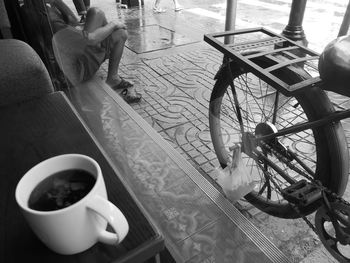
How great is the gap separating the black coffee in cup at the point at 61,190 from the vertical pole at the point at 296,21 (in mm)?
3116

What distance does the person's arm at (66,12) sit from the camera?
255 cm

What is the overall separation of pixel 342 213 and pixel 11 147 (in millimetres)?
1363

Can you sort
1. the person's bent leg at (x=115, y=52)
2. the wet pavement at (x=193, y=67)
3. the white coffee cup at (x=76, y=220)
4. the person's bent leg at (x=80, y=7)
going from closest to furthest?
the white coffee cup at (x=76, y=220) → the wet pavement at (x=193, y=67) → the person's bent leg at (x=80, y=7) → the person's bent leg at (x=115, y=52)

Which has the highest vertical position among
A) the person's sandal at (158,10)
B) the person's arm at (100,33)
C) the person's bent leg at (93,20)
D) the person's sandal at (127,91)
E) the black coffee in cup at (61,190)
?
the black coffee in cup at (61,190)

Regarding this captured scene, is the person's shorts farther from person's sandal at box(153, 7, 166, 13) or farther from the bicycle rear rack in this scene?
person's sandal at box(153, 7, 166, 13)

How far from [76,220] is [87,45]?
262 centimetres

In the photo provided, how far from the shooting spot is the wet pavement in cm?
196

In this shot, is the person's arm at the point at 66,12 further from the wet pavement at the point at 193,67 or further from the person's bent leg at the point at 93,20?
the wet pavement at the point at 193,67

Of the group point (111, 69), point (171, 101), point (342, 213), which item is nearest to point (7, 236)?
point (342, 213)

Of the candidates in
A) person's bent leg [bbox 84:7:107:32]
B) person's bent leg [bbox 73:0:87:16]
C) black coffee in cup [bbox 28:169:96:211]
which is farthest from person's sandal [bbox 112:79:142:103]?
black coffee in cup [bbox 28:169:96:211]

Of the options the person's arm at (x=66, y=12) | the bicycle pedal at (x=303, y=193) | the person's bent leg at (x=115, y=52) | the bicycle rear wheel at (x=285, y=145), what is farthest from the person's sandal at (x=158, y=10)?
the bicycle pedal at (x=303, y=193)

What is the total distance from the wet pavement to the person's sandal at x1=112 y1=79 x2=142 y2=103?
0.28 ft

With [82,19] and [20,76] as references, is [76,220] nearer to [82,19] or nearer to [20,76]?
[20,76]

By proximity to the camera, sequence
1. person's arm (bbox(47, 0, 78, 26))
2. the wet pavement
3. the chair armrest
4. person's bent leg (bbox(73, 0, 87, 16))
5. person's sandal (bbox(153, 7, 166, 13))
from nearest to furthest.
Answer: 1. the chair armrest
2. the wet pavement
3. person's arm (bbox(47, 0, 78, 26))
4. person's bent leg (bbox(73, 0, 87, 16))
5. person's sandal (bbox(153, 7, 166, 13))
